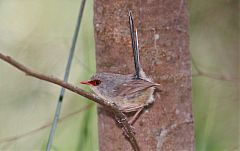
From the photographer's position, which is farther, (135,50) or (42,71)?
(42,71)

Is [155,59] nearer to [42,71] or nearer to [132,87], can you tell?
[132,87]

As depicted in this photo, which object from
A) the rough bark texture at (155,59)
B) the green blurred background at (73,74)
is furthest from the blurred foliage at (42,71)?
the rough bark texture at (155,59)

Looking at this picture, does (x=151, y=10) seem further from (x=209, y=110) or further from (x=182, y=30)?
(x=209, y=110)

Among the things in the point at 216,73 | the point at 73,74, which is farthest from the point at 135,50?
the point at 216,73

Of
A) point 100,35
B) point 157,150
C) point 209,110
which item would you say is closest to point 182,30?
point 100,35

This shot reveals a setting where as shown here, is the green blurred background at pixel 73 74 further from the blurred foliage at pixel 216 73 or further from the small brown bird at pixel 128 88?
the small brown bird at pixel 128 88

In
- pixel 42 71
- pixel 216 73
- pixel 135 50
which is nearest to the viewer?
pixel 135 50

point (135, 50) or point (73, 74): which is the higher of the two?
point (135, 50)
